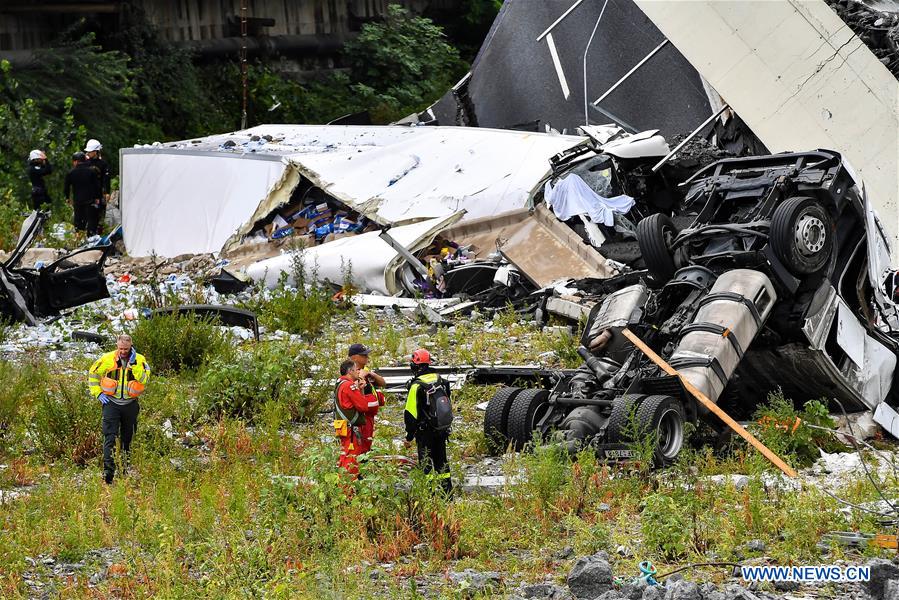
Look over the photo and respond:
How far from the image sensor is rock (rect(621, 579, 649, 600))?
5.85 metres

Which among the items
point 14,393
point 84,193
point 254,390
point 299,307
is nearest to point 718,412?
point 254,390

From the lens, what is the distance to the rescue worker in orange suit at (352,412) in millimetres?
7629

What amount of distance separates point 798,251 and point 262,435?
14.4 ft

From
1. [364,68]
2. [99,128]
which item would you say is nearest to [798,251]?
[99,128]

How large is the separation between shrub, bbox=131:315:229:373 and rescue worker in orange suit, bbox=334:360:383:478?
407 cm

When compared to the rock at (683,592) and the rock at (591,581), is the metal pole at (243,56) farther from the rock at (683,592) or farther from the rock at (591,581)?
the rock at (683,592)

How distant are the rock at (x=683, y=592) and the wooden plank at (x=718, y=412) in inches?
101

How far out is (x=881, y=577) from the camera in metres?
5.74

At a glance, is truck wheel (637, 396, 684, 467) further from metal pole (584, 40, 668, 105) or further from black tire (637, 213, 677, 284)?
metal pole (584, 40, 668, 105)

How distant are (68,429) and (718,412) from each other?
16.3ft

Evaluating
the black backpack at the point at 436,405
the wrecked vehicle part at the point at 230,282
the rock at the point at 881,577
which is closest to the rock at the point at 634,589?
the rock at the point at 881,577

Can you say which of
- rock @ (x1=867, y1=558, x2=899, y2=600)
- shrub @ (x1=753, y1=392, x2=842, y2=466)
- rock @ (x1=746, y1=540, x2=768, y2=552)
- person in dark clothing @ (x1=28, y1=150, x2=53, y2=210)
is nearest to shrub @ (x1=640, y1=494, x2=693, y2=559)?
rock @ (x1=746, y1=540, x2=768, y2=552)

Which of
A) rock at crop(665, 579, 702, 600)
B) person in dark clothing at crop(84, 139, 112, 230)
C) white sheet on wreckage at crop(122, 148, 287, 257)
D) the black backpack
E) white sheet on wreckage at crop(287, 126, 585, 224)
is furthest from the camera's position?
person in dark clothing at crop(84, 139, 112, 230)

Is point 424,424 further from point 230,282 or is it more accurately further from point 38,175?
point 38,175
